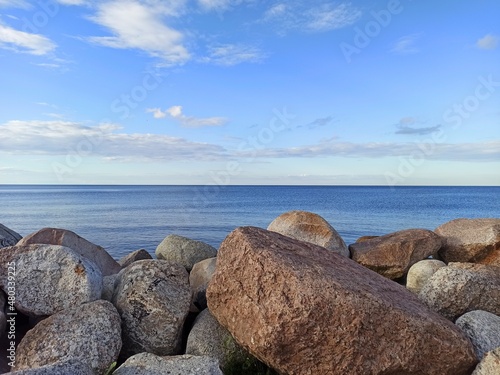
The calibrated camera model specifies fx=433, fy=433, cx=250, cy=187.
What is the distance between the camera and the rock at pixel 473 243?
36.3 feet

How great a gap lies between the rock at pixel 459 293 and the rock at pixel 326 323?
1.53m

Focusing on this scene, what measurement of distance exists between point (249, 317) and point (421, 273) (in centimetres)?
593

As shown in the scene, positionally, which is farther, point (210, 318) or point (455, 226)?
point (455, 226)

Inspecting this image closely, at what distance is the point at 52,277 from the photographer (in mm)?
6551

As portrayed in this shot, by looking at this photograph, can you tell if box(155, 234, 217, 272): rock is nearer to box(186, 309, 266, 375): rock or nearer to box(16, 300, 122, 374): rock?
box(186, 309, 266, 375): rock

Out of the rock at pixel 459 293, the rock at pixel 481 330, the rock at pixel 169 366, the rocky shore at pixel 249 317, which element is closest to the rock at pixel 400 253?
the rocky shore at pixel 249 317

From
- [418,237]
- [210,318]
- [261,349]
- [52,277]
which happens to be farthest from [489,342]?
[52,277]

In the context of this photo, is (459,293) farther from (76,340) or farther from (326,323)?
(76,340)

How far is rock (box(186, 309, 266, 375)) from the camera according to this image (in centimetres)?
600

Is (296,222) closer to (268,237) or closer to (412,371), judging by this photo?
(268,237)

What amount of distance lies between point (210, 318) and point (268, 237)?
5.26 ft

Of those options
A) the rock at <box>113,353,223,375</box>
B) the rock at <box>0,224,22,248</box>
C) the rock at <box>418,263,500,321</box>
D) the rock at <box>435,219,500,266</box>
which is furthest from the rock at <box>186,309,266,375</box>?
the rock at <box>435,219,500,266</box>

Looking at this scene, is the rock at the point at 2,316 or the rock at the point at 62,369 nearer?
the rock at the point at 62,369

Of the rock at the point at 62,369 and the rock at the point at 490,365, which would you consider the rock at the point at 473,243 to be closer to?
the rock at the point at 490,365
